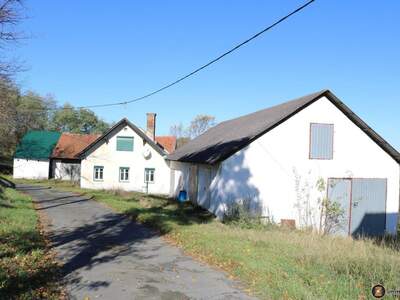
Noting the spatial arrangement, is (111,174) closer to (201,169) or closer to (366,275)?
(201,169)

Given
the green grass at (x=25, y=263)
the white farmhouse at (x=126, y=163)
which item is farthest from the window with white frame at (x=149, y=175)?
the green grass at (x=25, y=263)

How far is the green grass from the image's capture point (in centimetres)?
758

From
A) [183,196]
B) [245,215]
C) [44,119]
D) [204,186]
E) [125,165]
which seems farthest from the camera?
[44,119]

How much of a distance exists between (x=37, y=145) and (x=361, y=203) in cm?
3495

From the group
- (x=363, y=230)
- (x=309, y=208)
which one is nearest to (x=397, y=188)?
(x=363, y=230)

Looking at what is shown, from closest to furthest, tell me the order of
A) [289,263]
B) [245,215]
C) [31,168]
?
[289,263], [245,215], [31,168]

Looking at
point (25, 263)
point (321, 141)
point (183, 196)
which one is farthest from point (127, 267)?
point (183, 196)

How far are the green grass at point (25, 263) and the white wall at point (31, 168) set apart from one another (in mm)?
30215

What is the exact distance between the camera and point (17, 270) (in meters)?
8.84

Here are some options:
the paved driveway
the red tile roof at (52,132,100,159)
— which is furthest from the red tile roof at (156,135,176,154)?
the paved driveway

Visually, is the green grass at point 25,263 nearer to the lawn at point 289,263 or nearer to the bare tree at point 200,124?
the lawn at point 289,263

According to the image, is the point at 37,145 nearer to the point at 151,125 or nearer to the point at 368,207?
the point at 151,125

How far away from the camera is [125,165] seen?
1483 inches

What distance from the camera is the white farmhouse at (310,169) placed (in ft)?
65.0
